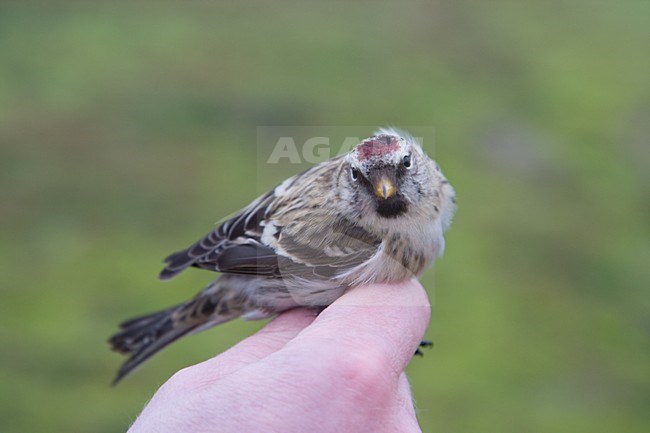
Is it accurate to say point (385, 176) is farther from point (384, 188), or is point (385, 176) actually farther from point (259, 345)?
point (259, 345)

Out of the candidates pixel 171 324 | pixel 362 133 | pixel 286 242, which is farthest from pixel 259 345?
pixel 362 133

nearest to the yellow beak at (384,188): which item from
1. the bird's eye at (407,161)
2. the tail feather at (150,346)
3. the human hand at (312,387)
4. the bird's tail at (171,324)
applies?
the bird's eye at (407,161)

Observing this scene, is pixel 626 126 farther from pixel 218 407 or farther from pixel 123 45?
pixel 218 407

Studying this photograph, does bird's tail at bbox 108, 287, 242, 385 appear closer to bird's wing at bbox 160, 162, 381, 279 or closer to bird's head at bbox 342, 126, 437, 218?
bird's wing at bbox 160, 162, 381, 279

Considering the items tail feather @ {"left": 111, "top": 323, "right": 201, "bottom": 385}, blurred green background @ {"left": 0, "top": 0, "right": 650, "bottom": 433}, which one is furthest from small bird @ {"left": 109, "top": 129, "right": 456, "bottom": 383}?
blurred green background @ {"left": 0, "top": 0, "right": 650, "bottom": 433}

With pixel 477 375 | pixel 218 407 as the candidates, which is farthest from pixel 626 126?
pixel 218 407

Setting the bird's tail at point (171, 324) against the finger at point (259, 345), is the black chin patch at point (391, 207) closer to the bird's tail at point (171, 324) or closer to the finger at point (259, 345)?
the finger at point (259, 345)
